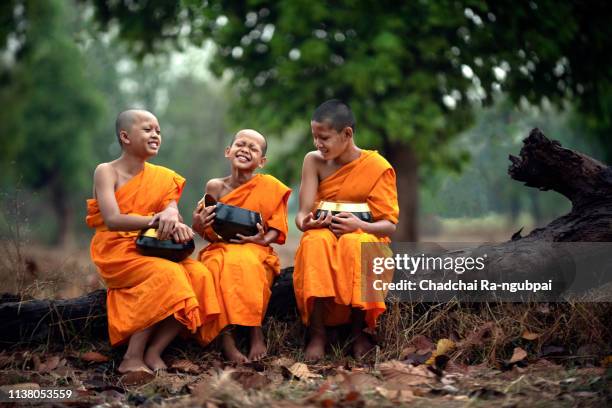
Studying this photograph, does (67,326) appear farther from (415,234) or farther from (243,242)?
(415,234)

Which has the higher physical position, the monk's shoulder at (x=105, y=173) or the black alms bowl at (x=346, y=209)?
the monk's shoulder at (x=105, y=173)

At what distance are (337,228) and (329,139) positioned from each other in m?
0.62

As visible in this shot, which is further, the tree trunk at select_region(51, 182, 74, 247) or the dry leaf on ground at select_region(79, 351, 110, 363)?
the tree trunk at select_region(51, 182, 74, 247)

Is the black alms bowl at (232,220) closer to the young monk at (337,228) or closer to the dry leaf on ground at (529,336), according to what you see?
the young monk at (337,228)

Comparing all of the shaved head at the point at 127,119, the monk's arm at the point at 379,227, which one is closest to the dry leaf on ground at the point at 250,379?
the monk's arm at the point at 379,227

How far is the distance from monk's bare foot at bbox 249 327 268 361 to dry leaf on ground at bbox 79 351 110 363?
987 millimetres

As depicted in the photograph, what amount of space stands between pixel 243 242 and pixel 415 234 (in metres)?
8.41

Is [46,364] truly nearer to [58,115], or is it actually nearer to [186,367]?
[186,367]

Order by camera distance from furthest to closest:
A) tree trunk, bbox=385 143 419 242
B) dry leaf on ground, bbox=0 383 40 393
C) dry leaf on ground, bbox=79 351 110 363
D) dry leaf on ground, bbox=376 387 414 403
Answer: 1. tree trunk, bbox=385 143 419 242
2. dry leaf on ground, bbox=79 351 110 363
3. dry leaf on ground, bbox=0 383 40 393
4. dry leaf on ground, bbox=376 387 414 403

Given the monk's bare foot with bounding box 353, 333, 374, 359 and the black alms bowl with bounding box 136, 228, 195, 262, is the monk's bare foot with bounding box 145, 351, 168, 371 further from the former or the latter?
the monk's bare foot with bounding box 353, 333, 374, 359

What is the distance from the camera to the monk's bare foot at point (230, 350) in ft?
15.0

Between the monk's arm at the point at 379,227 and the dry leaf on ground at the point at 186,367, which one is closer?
the dry leaf on ground at the point at 186,367

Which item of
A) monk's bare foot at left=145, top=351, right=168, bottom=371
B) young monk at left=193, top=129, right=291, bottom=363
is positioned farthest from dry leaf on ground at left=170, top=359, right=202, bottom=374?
young monk at left=193, top=129, right=291, bottom=363

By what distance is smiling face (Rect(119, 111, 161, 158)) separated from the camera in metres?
4.73
